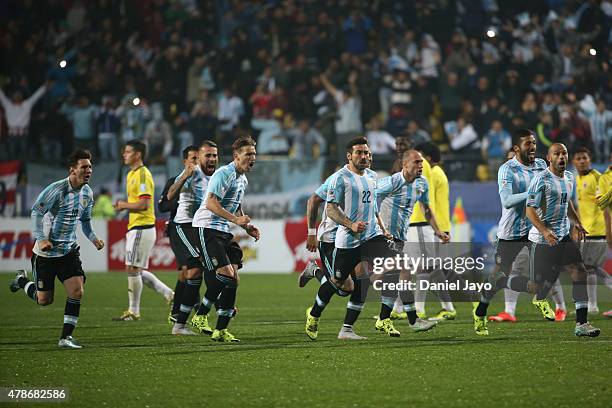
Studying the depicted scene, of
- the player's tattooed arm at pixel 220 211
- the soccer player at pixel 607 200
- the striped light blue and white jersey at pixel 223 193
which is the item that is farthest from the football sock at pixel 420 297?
the player's tattooed arm at pixel 220 211

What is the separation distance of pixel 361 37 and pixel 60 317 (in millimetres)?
14412

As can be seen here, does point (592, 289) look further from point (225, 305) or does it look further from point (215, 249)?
point (215, 249)

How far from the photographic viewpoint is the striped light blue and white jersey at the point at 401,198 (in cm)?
1267

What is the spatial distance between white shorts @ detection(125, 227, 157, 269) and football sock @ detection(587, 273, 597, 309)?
6.21 metres

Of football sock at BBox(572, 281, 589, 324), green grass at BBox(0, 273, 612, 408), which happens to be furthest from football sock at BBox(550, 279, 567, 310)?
football sock at BBox(572, 281, 589, 324)

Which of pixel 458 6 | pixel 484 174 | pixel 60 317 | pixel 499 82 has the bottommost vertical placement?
pixel 60 317

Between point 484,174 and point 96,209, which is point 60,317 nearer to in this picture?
point 96,209

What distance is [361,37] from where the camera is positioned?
26859 mm

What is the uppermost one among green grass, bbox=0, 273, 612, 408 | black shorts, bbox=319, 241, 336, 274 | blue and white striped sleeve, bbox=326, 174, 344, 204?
blue and white striped sleeve, bbox=326, 174, 344, 204

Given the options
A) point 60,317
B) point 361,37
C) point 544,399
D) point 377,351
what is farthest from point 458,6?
point 544,399

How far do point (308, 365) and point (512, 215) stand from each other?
12.8 feet

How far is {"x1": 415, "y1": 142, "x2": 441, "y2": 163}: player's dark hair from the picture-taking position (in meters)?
14.3

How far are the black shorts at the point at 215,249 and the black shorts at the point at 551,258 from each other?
3.27 metres

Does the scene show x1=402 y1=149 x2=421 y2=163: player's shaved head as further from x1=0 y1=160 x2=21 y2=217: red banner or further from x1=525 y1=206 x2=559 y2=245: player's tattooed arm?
x1=0 y1=160 x2=21 y2=217: red banner
